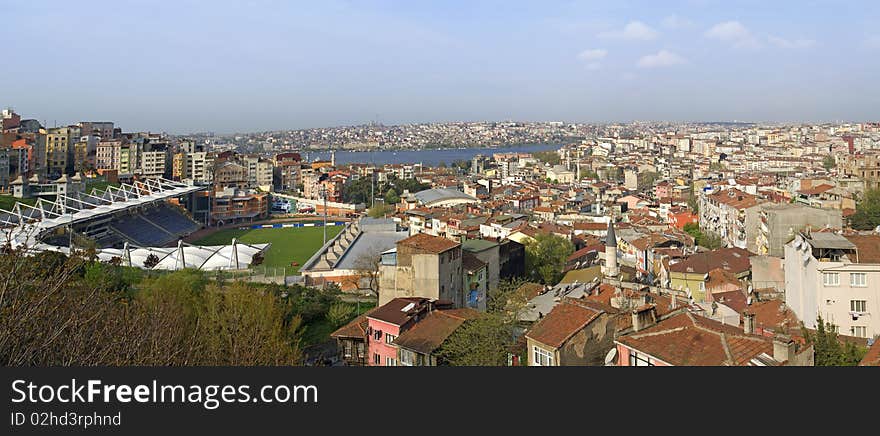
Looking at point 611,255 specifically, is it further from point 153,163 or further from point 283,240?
point 153,163

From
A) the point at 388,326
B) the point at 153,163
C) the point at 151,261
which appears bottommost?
the point at 151,261

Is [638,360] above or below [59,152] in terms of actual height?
below

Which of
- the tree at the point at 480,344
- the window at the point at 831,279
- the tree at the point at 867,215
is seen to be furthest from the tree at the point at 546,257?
the tree at the point at 480,344

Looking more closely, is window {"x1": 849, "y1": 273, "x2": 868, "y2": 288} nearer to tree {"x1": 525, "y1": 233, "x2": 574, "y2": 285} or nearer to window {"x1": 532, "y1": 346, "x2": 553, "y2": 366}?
window {"x1": 532, "y1": 346, "x2": 553, "y2": 366}

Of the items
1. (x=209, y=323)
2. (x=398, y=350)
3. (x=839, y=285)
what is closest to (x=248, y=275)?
(x=209, y=323)

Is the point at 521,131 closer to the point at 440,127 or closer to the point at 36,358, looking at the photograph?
the point at 440,127

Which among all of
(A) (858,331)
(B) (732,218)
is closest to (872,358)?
(A) (858,331)
